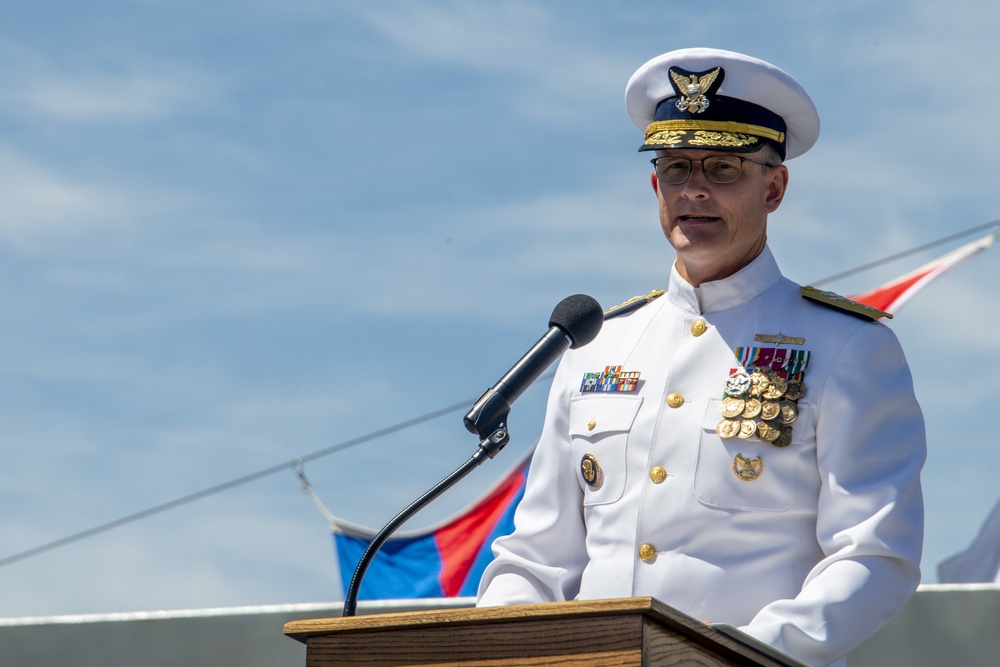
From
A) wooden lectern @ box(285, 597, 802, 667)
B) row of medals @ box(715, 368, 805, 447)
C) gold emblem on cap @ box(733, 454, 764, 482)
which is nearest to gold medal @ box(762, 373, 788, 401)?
row of medals @ box(715, 368, 805, 447)

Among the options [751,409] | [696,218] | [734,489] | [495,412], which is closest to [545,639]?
[495,412]

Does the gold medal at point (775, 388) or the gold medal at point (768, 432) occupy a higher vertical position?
the gold medal at point (775, 388)

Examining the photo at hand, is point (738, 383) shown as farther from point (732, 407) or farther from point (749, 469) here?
point (749, 469)

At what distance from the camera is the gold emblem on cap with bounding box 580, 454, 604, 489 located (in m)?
3.44

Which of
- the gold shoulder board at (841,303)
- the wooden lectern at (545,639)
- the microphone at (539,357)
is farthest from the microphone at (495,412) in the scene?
the gold shoulder board at (841,303)

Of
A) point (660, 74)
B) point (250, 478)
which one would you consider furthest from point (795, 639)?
point (250, 478)

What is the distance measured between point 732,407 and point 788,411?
13 cm

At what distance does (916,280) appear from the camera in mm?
9242

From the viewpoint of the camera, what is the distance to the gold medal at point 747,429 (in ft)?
10.7

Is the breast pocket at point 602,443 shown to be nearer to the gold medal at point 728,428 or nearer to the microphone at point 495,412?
the gold medal at point 728,428

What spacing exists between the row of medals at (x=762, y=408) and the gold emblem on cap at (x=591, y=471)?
1.01 feet

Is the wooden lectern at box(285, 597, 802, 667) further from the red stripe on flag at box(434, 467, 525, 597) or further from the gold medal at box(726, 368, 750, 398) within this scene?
the red stripe on flag at box(434, 467, 525, 597)

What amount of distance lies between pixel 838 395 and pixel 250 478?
7.77m

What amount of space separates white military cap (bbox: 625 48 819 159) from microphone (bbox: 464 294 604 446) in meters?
0.60
